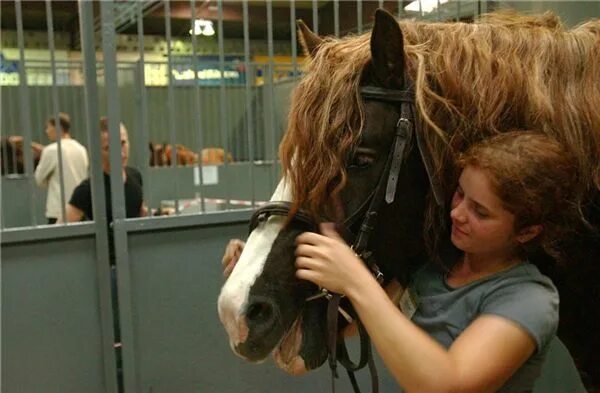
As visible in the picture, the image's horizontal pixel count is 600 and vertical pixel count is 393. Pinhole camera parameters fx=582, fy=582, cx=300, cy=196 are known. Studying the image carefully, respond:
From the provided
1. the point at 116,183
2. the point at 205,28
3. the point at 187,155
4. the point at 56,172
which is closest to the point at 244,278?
the point at 116,183

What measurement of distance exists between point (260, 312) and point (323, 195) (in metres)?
0.20

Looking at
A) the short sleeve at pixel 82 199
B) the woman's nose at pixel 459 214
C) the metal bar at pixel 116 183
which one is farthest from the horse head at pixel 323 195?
the short sleeve at pixel 82 199

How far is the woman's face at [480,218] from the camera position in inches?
32.1

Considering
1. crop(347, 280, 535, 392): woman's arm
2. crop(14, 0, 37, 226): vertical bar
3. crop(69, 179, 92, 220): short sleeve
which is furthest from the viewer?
crop(69, 179, 92, 220): short sleeve

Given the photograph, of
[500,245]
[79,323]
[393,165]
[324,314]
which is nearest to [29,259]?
[79,323]

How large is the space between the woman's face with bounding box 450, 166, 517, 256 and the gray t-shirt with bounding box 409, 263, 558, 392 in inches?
2.1

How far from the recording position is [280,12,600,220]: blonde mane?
895 millimetres

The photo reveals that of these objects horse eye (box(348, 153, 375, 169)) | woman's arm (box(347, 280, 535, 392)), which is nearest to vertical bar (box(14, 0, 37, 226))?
horse eye (box(348, 153, 375, 169))

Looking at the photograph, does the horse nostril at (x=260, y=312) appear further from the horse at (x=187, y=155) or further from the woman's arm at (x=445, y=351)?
the horse at (x=187, y=155)

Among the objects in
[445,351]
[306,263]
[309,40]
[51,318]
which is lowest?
A: [51,318]

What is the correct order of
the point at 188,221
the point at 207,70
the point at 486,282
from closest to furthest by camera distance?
the point at 486,282, the point at 188,221, the point at 207,70

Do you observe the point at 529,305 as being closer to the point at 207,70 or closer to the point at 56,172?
the point at 207,70

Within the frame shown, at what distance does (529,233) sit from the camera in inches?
33.4

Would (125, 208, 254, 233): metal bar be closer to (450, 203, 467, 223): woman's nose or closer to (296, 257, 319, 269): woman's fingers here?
(296, 257, 319, 269): woman's fingers
